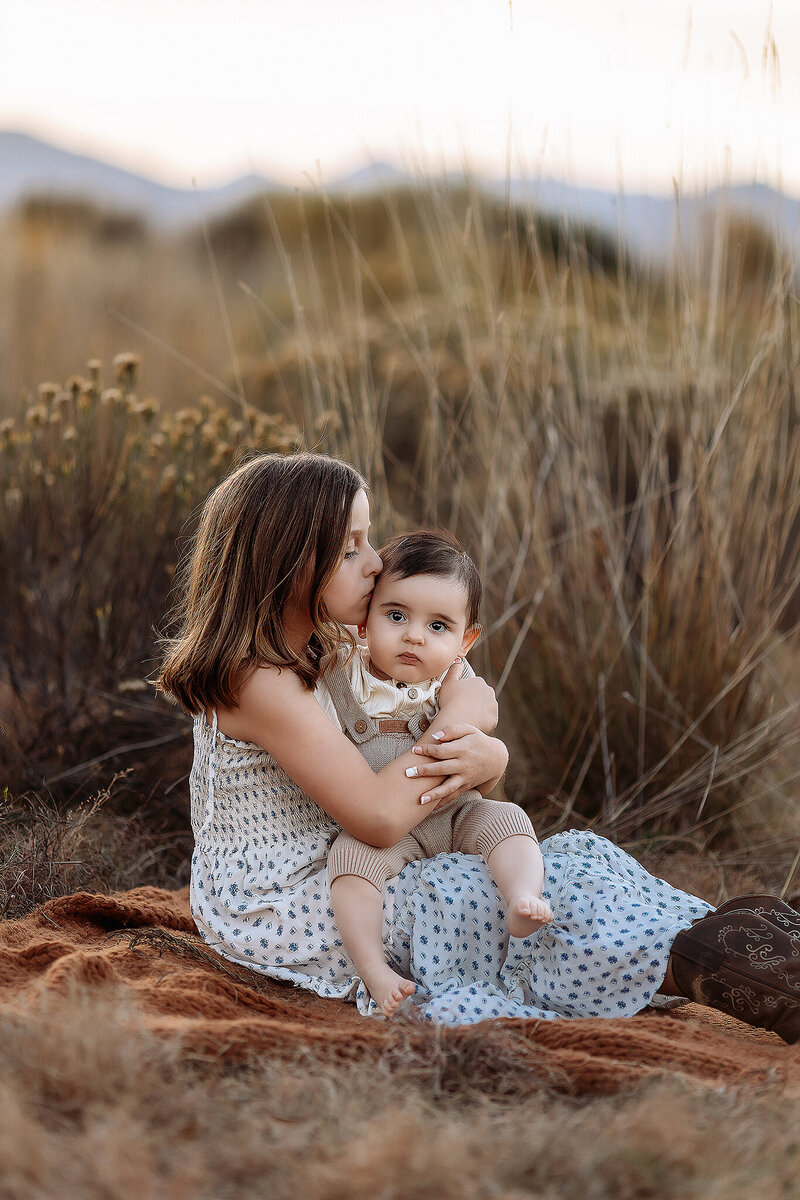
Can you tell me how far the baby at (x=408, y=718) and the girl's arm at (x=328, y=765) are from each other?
4 cm

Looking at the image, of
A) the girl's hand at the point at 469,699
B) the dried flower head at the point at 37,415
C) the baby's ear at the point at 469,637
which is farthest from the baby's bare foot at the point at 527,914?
the dried flower head at the point at 37,415

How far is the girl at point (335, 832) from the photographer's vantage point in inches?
68.5

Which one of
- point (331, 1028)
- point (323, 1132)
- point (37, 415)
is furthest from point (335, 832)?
point (37, 415)

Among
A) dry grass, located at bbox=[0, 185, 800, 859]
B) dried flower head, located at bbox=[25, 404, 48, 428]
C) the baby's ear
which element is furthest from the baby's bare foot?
dried flower head, located at bbox=[25, 404, 48, 428]

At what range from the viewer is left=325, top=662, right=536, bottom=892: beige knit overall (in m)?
1.88

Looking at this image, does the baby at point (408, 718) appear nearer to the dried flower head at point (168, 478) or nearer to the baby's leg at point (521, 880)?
the baby's leg at point (521, 880)

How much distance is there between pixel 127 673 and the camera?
280 cm

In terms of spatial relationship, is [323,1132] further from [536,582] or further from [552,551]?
[552,551]

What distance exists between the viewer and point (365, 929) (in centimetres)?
175

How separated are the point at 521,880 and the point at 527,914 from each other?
13 centimetres

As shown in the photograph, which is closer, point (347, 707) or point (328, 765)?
point (328, 765)

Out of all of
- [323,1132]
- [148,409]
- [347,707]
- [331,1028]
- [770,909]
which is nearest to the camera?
[323,1132]

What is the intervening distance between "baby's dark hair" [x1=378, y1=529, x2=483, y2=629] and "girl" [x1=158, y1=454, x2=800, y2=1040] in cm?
5

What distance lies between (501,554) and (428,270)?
6022 mm
